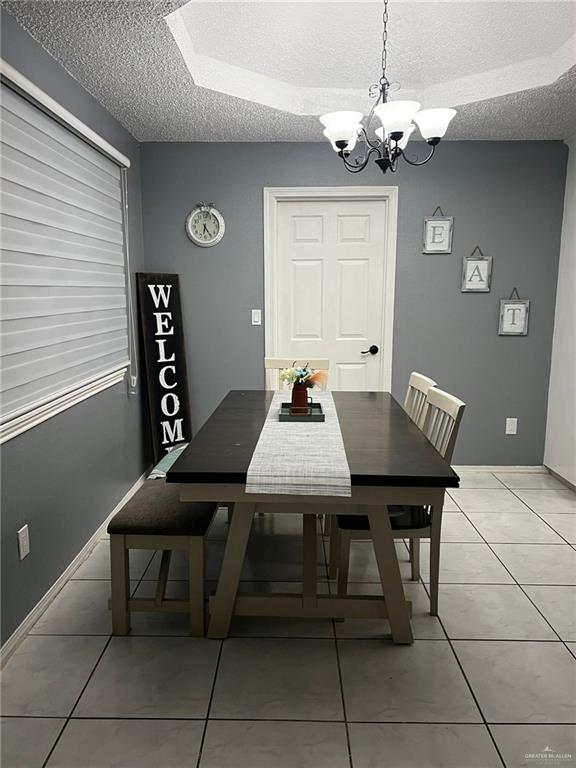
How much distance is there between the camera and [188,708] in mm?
1776

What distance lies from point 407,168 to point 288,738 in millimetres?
3493

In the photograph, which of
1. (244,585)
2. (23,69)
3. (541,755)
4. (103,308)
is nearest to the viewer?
(541,755)

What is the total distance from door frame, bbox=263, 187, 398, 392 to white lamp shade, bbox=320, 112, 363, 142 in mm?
1625

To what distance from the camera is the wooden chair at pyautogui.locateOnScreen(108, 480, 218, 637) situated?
2.11 m

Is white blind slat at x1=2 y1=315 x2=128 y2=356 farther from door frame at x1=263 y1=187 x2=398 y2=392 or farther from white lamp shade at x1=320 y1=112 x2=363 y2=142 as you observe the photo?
white lamp shade at x1=320 y1=112 x2=363 y2=142

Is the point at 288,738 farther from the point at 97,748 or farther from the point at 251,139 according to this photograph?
the point at 251,139

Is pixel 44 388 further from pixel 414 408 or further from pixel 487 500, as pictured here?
pixel 487 500

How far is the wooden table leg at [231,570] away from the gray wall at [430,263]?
84.2 inches

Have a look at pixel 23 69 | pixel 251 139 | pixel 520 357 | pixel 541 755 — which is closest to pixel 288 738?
pixel 541 755

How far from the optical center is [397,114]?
2.10 meters

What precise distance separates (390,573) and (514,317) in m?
2.59

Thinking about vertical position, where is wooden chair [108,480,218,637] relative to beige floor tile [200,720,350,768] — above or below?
above

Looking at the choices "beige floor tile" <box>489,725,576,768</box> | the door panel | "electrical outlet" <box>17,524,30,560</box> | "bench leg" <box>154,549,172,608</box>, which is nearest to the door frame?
the door panel

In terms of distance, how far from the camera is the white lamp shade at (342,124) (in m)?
2.23
